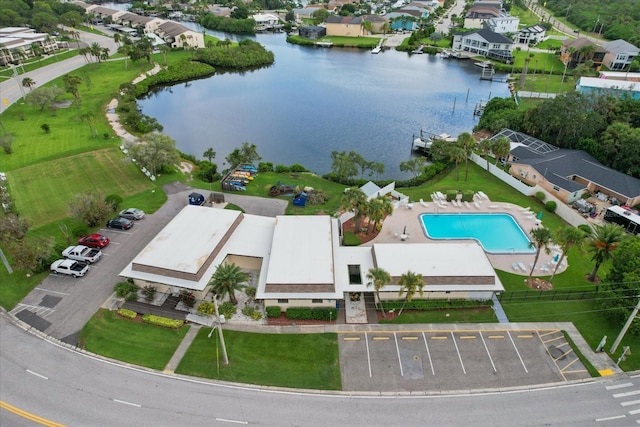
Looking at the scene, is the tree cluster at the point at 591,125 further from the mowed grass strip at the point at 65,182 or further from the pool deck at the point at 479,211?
the mowed grass strip at the point at 65,182

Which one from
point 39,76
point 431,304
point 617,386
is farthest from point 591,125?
point 39,76

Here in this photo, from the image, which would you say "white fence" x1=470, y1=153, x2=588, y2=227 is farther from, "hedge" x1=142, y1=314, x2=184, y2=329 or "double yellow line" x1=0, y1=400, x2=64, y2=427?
"double yellow line" x1=0, y1=400, x2=64, y2=427

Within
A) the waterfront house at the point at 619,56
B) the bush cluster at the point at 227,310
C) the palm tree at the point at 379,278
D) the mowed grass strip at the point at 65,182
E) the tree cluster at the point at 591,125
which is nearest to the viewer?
the palm tree at the point at 379,278

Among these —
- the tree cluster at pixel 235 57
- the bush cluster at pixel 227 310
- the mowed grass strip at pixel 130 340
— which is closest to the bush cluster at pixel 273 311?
the bush cluster at pixel 227 310

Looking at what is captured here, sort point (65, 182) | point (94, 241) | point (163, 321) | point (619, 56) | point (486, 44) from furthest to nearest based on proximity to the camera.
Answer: point (486, 44)
point (619, 56)
point (65, 182)
point (94, 241)
point (163, 321)

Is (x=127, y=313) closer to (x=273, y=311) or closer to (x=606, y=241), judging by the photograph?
(x=273, y=311)

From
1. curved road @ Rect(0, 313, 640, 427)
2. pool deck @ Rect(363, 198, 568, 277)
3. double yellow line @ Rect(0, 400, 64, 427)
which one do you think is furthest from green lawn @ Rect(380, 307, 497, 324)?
double yellow line @ Rect(0, 400, 64, 427)

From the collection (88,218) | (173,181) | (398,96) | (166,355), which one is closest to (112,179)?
(173,181)

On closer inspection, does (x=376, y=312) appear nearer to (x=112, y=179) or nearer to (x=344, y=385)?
(x=344, y=385)
